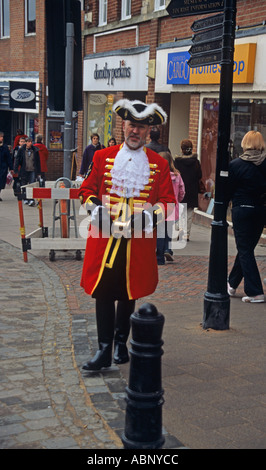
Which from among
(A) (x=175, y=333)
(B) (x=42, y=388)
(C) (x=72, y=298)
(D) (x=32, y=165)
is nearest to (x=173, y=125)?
(D) (x=32, y=165)

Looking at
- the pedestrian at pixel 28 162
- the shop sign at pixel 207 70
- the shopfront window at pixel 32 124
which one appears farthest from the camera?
the shopfront window at pixel 32 124

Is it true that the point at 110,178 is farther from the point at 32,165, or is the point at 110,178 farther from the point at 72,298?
the point at 32,165

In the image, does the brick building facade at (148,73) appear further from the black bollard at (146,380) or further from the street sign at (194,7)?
the black bollard at (146,380)

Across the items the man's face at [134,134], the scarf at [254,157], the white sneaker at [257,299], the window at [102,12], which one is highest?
the window at [102,12]

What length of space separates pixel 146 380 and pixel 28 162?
1413 centimetres

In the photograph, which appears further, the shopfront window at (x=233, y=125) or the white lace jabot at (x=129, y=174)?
the shopfront window at (x=233, y=125)

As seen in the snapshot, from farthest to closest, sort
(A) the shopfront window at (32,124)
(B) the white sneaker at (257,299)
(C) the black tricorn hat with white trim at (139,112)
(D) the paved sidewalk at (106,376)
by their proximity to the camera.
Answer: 1. (A) the shopfront window at (32,124)
2. (B) the white sneaker at (257,299)
3. (C) the black tricorn hat with white trim at (139,112)
4. (D) the paved sidewalk at (106,376)

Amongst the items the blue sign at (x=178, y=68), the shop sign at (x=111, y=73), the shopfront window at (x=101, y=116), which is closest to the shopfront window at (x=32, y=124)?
the shopfront window at (x=101, y=116)

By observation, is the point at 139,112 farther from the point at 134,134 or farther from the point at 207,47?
the point at 207,47

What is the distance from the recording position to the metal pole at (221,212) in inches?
233

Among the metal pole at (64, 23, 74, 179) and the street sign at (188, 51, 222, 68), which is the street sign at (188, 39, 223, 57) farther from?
the metal pole at (64, 23, 74, 179)

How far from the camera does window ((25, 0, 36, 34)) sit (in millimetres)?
25672

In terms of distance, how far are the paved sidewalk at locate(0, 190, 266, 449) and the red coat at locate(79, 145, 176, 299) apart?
0.69 metres

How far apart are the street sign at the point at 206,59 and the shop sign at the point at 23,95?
59.5 ft
